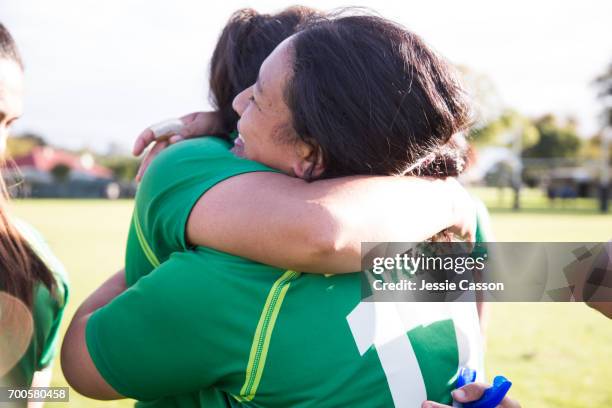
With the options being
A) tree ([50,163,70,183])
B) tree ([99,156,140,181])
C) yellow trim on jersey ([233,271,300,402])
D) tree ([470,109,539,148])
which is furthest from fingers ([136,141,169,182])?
tree ([99,156,140,181])

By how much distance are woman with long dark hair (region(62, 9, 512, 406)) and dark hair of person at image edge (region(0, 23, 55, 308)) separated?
499 mm

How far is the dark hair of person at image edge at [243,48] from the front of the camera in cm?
200

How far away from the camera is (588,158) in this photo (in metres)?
93.1

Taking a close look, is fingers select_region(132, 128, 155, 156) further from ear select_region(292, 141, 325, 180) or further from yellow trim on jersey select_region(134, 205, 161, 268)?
ear select_region(292, 141, 325, 180)

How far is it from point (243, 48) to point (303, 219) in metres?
0.88

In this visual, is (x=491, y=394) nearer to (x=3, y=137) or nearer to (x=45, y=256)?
(x=45, y=256)

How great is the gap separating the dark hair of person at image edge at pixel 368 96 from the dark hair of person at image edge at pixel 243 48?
431mm

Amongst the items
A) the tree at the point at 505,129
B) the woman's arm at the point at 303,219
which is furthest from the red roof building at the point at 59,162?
the woman's arm at the point at 303,219

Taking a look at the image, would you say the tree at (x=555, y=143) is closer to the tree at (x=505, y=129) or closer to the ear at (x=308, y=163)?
the tree at (x=505, y=129)

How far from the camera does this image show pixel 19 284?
6.46ft

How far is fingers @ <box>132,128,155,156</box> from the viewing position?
2.12 meters

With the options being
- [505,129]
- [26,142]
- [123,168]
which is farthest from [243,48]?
[26,142]

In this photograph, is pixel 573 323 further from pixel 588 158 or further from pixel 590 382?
pixel 588 158

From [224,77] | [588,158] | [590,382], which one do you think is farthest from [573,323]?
[588,158]
